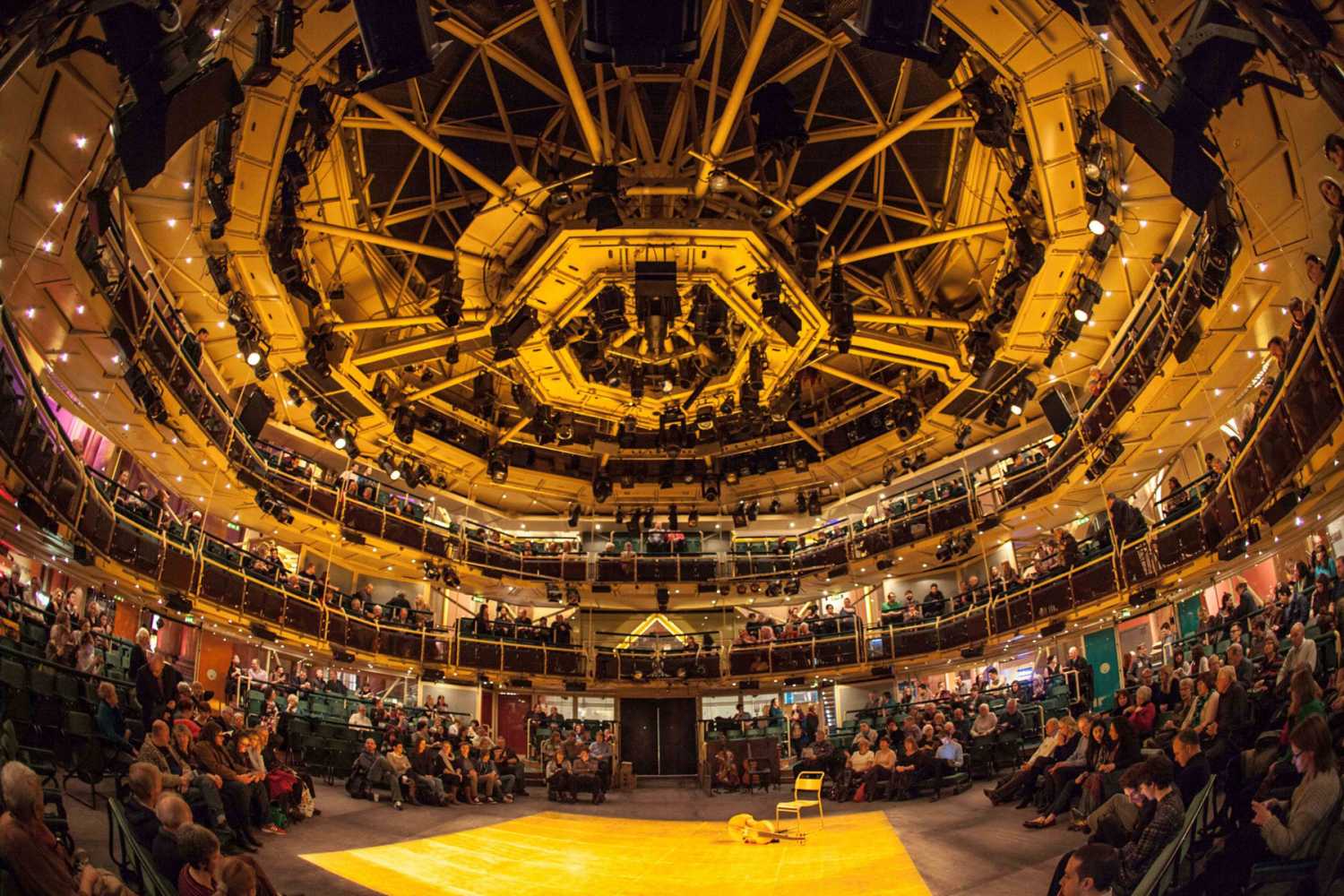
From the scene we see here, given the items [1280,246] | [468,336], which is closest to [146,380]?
[468,336]

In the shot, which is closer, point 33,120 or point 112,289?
point 33,120

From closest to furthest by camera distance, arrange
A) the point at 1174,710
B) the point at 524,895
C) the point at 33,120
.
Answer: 1. the point at 524,895
2. the point at 33,120
3. the point at 1174,710

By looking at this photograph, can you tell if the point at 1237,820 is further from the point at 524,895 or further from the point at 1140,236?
the point at 1140,236

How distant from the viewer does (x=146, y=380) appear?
16328mm

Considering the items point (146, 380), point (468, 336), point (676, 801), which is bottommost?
point (676, 801)

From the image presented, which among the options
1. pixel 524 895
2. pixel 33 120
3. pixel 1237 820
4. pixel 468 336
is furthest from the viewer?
pixel 468 336

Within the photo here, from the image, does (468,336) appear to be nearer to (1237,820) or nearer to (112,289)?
(112,289)

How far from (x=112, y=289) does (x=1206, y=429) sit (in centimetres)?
2181

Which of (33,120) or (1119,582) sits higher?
(33,120)

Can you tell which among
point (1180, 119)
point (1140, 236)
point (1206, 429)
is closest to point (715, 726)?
point (1206, 429)

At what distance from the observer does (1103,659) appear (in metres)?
23.2

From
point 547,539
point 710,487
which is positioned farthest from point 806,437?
point 547,539

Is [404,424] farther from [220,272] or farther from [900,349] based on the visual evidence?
[900,349]

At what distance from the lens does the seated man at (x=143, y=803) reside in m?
7.06
